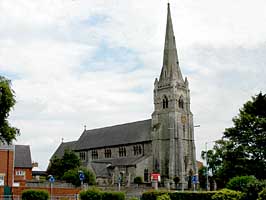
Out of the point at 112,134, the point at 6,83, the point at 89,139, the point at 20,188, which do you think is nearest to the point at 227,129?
the point at 20,188

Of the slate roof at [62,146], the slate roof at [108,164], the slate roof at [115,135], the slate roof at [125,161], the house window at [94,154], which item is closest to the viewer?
the slate roof at [108,164]

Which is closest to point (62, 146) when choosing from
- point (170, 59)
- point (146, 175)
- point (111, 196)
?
point (146, 175)

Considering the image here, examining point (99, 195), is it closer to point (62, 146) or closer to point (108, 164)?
point (108, 164)

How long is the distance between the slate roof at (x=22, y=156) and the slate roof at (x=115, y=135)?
87.9 feet

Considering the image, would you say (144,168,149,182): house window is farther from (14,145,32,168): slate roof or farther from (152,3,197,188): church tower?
(14,145,32,168): slate roof

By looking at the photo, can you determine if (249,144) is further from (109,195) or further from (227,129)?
(109,195)

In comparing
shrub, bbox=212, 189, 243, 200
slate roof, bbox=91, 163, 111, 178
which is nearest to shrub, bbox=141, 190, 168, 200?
shrub, bbox=212, 189, 243, 200

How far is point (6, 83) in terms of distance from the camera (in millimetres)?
43344

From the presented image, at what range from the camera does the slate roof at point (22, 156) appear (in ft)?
284

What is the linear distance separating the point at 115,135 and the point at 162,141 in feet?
52.1

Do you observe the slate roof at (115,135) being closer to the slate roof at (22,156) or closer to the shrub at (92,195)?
the slate roof at (22,156)

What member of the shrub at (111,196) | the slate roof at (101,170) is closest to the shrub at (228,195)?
the shrub at (111,196)

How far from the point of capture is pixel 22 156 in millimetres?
88562

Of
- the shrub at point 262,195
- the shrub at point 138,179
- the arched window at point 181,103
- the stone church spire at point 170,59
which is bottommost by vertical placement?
the shrub at point 138,179
